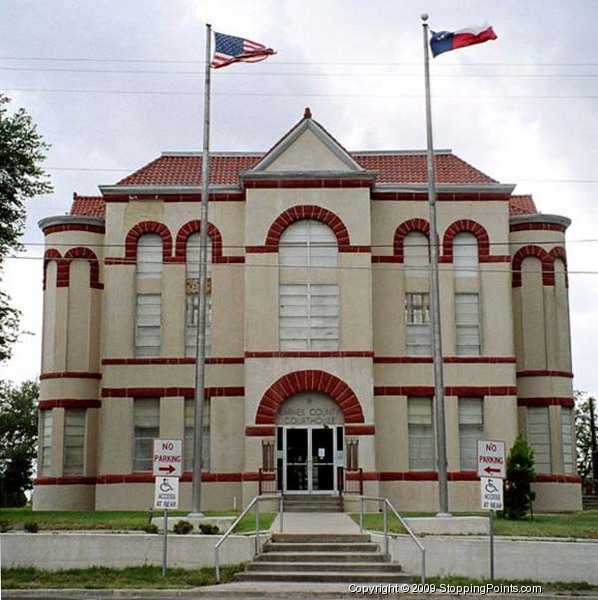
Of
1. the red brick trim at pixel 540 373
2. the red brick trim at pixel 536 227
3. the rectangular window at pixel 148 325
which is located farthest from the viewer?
the red brick trim at pixel 536 227

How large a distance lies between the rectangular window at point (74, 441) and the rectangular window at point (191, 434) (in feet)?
13.1

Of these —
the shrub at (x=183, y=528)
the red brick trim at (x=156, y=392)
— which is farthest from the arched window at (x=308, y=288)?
the shrub at (x=183, y=528)

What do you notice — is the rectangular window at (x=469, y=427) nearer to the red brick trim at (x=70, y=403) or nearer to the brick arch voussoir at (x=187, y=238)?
the brick arch voussoir at (x=187, y=238)

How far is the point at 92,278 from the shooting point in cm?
3994

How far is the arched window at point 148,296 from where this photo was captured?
127 ft

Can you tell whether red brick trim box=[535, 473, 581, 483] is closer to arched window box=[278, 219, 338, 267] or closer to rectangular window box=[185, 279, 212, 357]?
arched window box=[278, 219, 338, 267]

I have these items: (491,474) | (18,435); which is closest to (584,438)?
(18,435)

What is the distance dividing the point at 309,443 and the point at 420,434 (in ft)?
13.7

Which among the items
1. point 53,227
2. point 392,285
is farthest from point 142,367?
point 392,285

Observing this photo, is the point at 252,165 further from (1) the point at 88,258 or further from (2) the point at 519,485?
(2) the point at 519,485

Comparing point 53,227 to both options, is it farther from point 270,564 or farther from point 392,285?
point 270,564

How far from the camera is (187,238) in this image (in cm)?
3912

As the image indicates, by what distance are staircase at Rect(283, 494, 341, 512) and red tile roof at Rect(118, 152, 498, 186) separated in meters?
12.3

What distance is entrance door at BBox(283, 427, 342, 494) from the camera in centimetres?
3644
